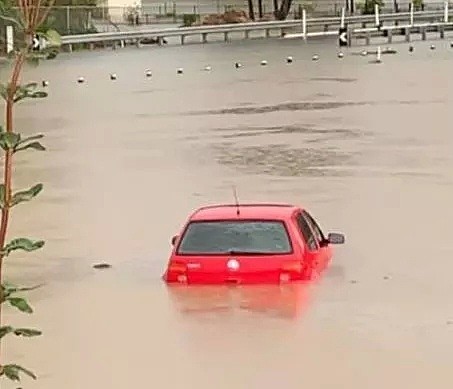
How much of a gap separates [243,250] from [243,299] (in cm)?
72

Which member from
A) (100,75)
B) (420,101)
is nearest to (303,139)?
(420,101)

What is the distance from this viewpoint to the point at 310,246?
51.8 feet

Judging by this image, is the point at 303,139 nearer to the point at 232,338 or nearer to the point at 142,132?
the point at 142,132

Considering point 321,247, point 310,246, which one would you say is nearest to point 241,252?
point 310,246

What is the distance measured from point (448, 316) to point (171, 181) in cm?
1174

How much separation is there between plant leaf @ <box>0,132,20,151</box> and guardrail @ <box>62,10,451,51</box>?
191 feet

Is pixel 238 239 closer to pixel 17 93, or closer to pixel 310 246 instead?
pixel 310 246

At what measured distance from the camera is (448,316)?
13945mm

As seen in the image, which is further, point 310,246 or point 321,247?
point 321,247

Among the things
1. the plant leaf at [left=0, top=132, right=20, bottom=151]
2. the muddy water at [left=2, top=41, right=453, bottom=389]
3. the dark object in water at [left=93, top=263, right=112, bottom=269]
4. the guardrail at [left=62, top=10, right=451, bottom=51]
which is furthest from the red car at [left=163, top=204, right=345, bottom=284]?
the guardrail at [left=62, top=10, right=451, bottom=51]

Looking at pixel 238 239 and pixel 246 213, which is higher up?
pixel 246 213

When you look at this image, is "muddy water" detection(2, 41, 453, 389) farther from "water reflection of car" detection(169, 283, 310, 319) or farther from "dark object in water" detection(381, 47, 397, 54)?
"dark object in water" detection(381, 47, 397, 54)

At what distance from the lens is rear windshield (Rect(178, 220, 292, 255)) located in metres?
15.3

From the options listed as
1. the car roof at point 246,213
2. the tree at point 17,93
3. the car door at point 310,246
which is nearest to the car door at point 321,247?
the car door at point 310,246
